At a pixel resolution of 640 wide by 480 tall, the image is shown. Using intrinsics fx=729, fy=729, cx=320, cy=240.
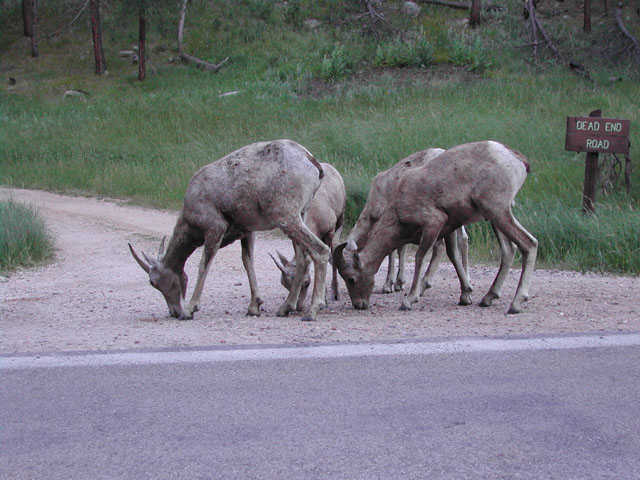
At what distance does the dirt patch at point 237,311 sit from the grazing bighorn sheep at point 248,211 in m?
0.38

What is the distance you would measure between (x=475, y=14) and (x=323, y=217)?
28.9 m

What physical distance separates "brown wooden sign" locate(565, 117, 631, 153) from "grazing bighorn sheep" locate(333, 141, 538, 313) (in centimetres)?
354

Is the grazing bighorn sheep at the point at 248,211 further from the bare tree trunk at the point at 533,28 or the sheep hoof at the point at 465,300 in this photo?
the bare tree trunk at the point at 533,28

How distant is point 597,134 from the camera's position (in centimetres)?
1105

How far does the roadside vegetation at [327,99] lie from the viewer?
1523 cm

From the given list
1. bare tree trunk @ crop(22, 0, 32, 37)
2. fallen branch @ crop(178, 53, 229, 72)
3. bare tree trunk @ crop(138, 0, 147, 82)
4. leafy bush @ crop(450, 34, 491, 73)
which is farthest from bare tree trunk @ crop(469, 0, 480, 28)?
bare tree trunk @ crop(22, 0, 32, 37)

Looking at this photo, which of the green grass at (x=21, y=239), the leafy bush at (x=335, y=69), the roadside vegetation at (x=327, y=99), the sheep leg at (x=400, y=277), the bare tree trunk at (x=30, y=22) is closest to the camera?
the sheep leg at (x=400, y=277)

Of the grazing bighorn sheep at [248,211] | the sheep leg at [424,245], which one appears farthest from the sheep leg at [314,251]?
the sheep leg at [424,245]

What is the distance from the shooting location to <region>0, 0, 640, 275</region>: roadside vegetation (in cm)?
1523

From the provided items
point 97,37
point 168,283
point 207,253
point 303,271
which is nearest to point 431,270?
point 303,271

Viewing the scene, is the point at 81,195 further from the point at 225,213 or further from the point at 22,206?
the point at 225,213

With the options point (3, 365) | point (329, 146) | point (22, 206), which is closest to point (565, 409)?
point (3, 365)

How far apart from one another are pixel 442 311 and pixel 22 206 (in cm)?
929

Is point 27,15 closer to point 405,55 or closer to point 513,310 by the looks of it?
point 405,55
